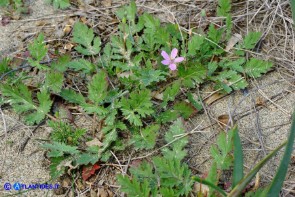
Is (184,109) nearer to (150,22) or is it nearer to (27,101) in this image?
→ (150,22)

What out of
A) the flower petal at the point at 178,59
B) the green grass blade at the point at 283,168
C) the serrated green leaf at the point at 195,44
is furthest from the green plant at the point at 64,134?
the green grass blade at the point at 283,168

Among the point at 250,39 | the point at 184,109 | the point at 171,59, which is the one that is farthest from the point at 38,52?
the point at 250,39

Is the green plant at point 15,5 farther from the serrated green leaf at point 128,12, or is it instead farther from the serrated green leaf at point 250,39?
the serrated green leaf at point 250,39

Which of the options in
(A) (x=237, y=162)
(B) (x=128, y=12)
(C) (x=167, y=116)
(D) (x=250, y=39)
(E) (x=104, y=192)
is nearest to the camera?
(A) (x=237, y=162)

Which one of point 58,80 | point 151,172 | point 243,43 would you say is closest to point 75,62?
point 58,80

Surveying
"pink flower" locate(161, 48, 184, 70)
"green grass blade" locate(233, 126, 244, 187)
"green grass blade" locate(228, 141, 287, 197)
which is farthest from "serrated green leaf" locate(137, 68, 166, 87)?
"green grass blade" locate(228, 141, 287, 197)

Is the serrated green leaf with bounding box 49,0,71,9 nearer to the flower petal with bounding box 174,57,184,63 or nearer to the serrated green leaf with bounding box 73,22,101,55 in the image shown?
the serrated green leaf with bounding box 73,22,101,55

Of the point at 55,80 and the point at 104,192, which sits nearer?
the point at 104,192
